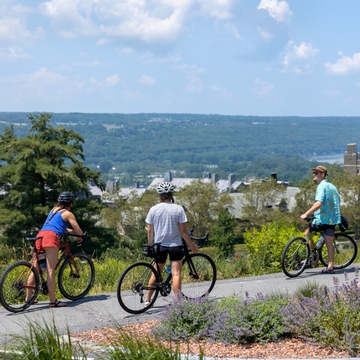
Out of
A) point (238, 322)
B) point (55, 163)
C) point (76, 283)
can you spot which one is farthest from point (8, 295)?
point (55, 163)

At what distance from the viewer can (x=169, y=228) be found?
8.12 metres

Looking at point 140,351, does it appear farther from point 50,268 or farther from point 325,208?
point 325,208

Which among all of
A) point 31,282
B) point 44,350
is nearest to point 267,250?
point 31,282

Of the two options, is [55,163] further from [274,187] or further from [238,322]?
[274,187]

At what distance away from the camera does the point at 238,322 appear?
6324 mm

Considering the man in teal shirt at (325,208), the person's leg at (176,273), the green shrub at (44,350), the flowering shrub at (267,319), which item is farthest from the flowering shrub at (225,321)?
the man in teal shirt at (325,208)

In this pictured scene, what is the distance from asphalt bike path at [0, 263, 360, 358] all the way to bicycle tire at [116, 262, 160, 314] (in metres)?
0.11

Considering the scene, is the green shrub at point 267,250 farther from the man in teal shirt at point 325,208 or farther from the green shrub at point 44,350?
the green shrub at point 44,350

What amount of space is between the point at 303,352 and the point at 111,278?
16.9 ft

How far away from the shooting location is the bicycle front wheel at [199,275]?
8844 millimetres

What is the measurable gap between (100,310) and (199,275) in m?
1.50

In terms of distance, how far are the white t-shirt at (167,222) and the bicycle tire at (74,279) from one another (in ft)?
4.95

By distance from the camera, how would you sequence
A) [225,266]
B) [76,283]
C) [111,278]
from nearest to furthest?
[76,283] → [111,278] → [225,266]

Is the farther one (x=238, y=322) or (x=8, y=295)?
(x=8, y=295)
